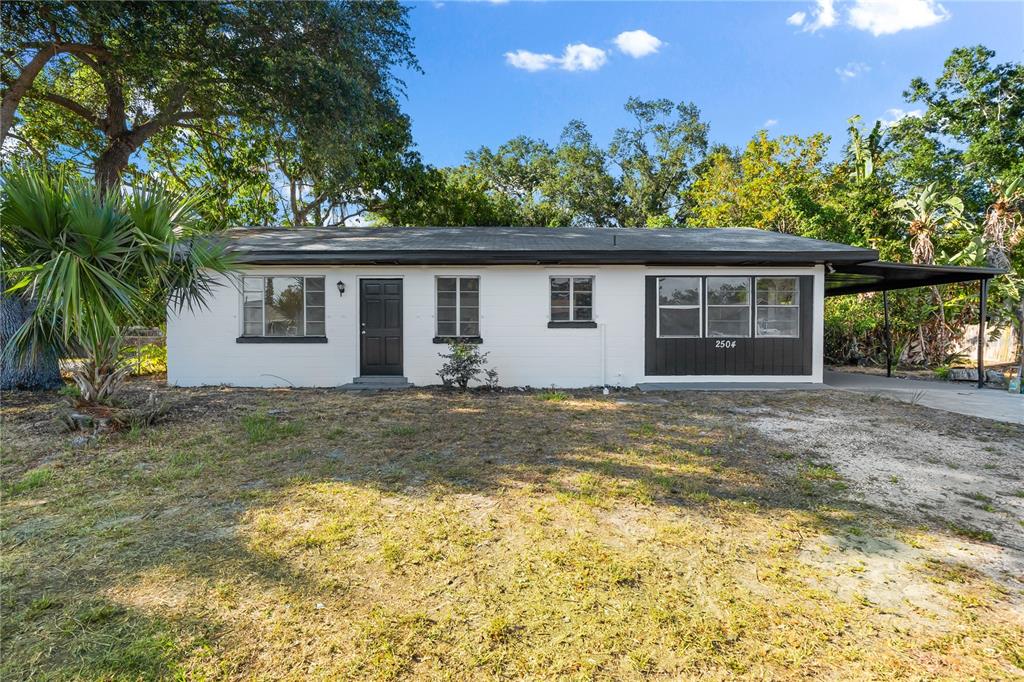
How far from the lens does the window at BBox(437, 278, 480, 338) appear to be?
9000 millimetres

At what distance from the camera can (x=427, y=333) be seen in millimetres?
8914

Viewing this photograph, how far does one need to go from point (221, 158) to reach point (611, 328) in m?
12.5

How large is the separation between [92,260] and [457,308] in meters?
5.44

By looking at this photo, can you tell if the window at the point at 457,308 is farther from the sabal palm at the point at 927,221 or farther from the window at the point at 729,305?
the sabal palm at the point at 927,221

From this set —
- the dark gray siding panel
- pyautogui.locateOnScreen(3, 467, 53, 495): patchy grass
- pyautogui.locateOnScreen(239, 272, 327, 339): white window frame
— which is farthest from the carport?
pyautogui.locateOnScreen(3, 467, 53, 495): patchy grass

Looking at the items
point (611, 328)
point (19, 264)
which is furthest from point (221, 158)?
point (611, 328)

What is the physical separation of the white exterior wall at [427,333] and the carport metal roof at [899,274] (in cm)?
98

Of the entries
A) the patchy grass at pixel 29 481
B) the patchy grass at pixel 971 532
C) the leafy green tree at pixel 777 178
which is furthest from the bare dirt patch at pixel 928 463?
the leafy green tree at pixel 777 178

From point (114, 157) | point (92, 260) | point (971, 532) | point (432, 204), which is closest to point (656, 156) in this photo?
point (432, 204)

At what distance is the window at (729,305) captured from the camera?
353 inches

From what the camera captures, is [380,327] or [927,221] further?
[927,221]

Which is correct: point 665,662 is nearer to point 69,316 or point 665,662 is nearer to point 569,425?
point 569,425

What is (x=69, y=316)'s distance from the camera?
13.6 feet

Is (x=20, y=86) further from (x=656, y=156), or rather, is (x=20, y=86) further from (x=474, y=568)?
(x=656, y=156)
